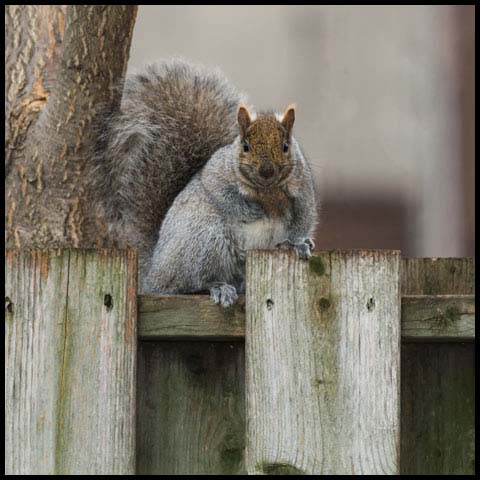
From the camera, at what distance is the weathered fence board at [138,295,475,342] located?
1.75 meters

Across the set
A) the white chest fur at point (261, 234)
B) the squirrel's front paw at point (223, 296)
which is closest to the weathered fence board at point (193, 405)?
the squirrel's front paw at point (223, 296)

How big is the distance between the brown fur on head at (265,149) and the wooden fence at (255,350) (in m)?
0.57

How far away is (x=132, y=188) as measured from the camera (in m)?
2.54

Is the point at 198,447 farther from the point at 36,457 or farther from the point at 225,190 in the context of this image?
the point at 225,190

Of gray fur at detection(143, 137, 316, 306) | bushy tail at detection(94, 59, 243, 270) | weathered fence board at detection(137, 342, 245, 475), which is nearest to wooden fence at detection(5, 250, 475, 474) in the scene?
weathered fence board at detection(137, 342, 245, 475)

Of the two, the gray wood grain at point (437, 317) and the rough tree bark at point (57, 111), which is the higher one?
the rough tree bark at point (57, 111)

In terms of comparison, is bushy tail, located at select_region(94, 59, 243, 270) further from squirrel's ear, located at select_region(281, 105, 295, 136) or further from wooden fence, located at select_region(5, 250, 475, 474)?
wooden fence, located at select_region(5, 250, 475, 474)

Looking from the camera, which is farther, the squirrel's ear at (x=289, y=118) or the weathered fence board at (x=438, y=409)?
the squirrel's ear at (x=289, y=118)

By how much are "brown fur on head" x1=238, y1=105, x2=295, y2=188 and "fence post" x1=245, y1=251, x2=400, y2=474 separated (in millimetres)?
604

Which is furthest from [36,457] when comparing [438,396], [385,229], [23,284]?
[385,229]

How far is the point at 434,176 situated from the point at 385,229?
0.90ft

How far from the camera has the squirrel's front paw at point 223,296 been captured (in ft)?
5.90

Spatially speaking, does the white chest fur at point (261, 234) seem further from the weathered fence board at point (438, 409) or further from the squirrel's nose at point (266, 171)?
the weathered fence board at point (438, 409)

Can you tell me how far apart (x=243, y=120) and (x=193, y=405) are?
2.34 feet
